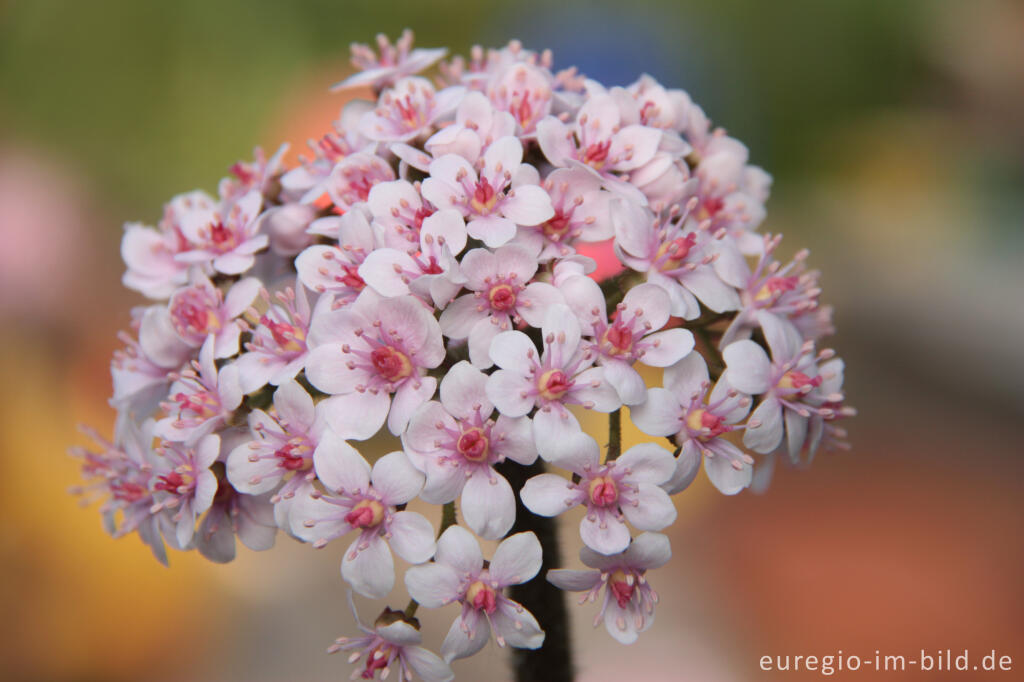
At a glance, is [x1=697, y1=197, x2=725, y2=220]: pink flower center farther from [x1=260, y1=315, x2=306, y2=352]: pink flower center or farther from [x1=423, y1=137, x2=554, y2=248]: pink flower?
[x1=260, y1=315, x2=306, y2=352]: pink flower center

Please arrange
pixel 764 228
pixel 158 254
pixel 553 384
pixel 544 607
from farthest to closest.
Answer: pixel 764 228 < pixel 158 254 < pixel 544 607 < pixel 553 384

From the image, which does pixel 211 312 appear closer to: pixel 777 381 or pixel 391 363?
pixel 391 363

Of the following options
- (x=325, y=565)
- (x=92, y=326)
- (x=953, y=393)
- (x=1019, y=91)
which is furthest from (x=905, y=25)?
(x=92, y=326)

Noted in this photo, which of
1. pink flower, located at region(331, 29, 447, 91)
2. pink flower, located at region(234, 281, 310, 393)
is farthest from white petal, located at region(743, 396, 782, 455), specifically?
pink flower, located at region(331, 29, 447, 91)

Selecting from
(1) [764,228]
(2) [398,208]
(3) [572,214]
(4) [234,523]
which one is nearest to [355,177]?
(2) [398,208]

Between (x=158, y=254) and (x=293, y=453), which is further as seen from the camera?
(x=158, y=254)

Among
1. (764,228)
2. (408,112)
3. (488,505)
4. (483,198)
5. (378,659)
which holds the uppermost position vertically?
(764,228)
